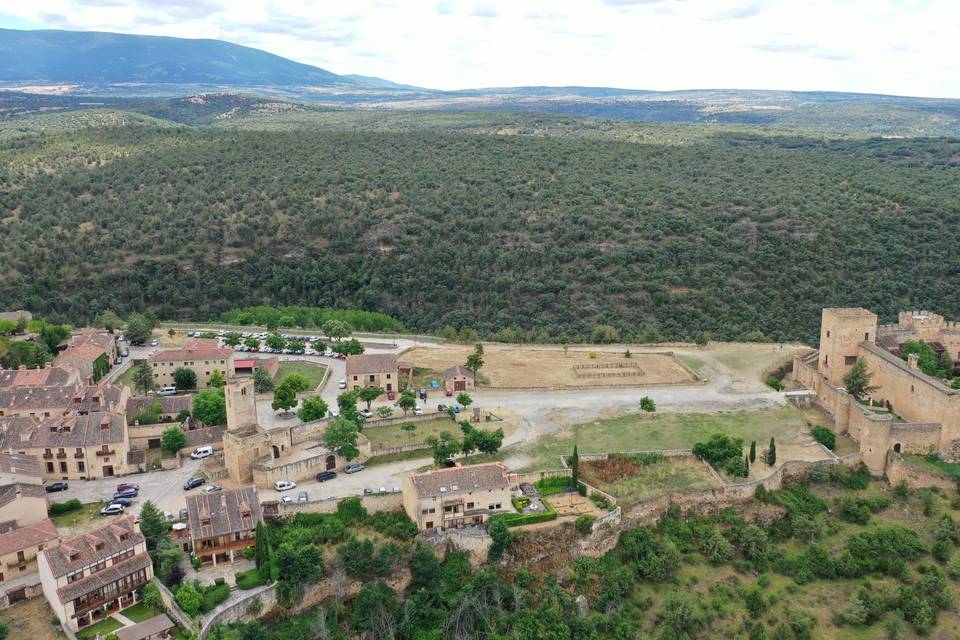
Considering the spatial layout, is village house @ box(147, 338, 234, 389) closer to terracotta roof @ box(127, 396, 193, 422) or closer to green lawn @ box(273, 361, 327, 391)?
green lawn @ box(273, 361, 327, 391)

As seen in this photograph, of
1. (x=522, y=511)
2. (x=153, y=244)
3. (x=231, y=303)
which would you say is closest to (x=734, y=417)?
(x=522, y=511)

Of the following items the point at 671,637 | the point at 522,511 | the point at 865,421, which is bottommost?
the point at 671,637

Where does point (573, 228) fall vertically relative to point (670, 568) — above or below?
above

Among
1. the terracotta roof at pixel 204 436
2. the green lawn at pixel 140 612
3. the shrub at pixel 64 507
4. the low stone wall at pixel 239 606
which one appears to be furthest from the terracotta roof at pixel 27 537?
the terracotta roof at pixel 204 436

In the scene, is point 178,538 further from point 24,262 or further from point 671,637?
point 24,262

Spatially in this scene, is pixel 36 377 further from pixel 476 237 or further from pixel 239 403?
pixel 476 237

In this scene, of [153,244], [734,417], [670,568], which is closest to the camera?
[670,568]

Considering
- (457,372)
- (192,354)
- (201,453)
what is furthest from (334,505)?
(192,354)

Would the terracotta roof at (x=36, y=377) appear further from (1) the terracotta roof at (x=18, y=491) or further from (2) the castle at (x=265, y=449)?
(2) the castle at (x=265, y=449)

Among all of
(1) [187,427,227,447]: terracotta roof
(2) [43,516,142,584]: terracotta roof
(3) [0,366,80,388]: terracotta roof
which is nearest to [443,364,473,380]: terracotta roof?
(1) [187,427,227,447]: terracotta roof
